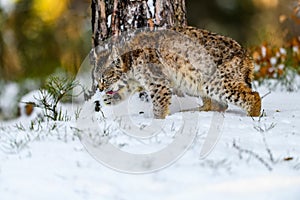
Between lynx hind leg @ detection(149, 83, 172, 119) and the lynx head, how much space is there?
395 millimetres

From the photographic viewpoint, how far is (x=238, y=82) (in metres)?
5.62

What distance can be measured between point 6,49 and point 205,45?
31.2ft

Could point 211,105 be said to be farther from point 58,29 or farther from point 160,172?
point 58,29

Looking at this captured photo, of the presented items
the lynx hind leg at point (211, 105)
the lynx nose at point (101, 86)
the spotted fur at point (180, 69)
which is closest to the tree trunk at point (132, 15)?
the spotted fur at point (180, 69)

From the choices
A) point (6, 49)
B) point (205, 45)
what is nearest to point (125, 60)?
point (205, 45)

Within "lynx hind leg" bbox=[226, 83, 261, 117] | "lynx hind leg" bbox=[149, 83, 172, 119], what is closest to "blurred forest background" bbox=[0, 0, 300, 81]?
"lynx hind leg" bbox=[149, 83, 172, 119]

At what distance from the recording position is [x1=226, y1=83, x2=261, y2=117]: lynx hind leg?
560 cm

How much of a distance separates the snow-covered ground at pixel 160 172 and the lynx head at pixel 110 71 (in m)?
1.34

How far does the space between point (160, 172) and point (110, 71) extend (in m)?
2.24

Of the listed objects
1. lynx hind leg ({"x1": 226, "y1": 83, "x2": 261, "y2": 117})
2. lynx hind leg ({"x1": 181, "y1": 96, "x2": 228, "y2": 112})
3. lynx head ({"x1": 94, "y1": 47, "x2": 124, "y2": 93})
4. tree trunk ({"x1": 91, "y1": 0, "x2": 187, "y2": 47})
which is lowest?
lynx hind leg ({"x1": 181, "y1": 96, "x2": 228, "y2": 112})

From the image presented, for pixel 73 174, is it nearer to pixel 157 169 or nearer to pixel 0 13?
pixel 157 169

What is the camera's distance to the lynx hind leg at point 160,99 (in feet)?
18.7

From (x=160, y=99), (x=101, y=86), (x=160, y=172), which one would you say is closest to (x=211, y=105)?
(x=160, y=99)

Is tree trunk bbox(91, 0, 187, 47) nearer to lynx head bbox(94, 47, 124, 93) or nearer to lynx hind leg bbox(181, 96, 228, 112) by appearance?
lynx head bbox(94, 47, 124, 93)
